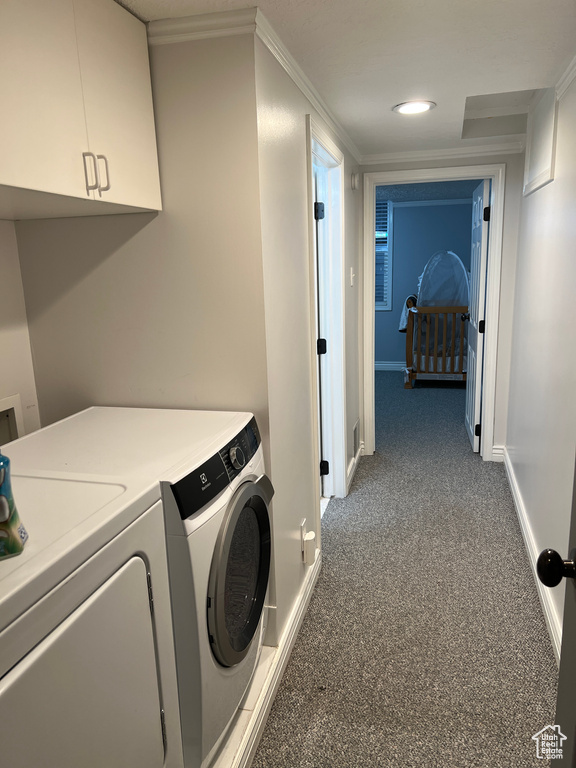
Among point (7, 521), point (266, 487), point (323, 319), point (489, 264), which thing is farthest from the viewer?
point (489, 264)

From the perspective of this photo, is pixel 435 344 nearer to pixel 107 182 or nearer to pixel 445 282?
pixel 445 282

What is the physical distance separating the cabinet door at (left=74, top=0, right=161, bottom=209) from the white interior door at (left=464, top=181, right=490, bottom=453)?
9.31ft

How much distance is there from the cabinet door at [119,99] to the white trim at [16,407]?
0.82 metres

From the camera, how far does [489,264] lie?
152 inches

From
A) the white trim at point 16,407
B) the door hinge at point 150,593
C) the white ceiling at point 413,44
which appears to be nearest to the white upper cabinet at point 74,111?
the white ceiling at point 413,44

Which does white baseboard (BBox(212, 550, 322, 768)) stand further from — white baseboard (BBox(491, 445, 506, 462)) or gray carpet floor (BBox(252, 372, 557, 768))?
white baseboard (BBox(491, 445, 506, 462))

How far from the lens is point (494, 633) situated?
88.7 inches

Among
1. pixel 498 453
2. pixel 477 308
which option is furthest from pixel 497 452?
pixel 477 308

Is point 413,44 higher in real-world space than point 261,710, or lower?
higher

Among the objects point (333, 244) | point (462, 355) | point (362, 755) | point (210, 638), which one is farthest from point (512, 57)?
point (462, 355)

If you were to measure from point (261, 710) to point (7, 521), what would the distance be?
4.12 feet

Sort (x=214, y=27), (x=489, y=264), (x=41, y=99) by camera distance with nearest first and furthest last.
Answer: (x=41, y=99), (x=214, y=27), (x=489, y=264)

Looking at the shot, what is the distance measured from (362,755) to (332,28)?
7.45 ft

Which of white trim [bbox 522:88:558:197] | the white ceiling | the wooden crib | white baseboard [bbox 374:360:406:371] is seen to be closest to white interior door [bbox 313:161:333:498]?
the white ceiling
